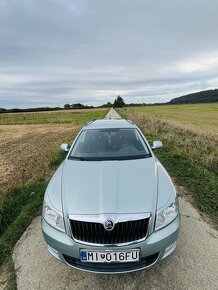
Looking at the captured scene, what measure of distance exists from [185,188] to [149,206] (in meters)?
2.93

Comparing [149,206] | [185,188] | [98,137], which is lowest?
[185,188]

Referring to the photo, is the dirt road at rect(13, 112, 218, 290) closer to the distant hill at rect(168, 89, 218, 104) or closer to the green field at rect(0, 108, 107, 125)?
the green field at rect(0, 108, 107, 125)

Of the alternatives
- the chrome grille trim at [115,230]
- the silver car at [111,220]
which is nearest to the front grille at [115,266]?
the silver car at [111,220]

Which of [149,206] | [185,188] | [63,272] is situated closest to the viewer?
[149,206]

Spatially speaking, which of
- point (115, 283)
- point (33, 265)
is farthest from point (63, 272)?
point (115, 283)

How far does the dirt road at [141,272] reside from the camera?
2.68 metres

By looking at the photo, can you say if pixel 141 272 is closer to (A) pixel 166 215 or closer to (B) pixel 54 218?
(A) pixel 166 215

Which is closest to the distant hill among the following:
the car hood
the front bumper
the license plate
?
the car hood

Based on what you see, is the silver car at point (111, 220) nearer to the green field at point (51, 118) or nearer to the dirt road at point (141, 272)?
the dirt road at point (141, 272)

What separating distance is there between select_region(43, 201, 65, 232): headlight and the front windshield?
1213 millimetres

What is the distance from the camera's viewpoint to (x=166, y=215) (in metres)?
2.71

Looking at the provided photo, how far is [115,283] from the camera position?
8.90 feet

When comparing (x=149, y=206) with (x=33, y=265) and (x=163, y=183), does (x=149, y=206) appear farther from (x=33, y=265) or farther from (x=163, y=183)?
(x=33, y=265)

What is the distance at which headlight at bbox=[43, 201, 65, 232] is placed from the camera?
2.67m
